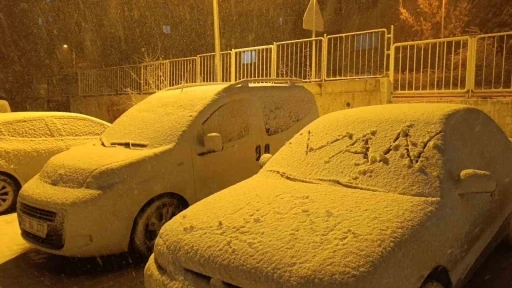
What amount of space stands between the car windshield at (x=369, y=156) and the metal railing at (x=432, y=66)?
200 inches

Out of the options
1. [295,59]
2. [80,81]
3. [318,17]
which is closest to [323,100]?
[295,59]

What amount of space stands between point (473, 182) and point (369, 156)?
2.35 ft

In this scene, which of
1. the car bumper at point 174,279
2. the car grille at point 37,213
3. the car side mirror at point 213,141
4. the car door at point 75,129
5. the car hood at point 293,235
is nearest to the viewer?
the car hood at point 293,235

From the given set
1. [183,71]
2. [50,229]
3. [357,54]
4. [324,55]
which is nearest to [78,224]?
[50,229]

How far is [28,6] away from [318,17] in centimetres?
2205

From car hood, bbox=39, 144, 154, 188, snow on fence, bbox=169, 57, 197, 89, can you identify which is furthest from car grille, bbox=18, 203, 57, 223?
snow on fence, bbox=169, 57, 197, 89

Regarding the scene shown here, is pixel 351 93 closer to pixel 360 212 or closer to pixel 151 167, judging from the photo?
pixel 151 167

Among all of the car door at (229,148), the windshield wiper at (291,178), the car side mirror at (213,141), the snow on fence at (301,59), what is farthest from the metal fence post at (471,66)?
the windshield wiper at (291,178)

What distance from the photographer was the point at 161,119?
5.43m

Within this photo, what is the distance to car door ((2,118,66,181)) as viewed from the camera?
6.96 m

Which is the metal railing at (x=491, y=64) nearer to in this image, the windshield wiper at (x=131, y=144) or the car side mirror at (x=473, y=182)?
the car side mirror at (x=473, y=182)

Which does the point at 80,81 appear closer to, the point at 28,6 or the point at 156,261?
the point at 28,6

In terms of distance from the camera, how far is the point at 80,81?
64.4 ft

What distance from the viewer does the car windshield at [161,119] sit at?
5137 mm
